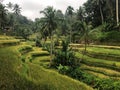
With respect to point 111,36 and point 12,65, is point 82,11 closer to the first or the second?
point 111,36

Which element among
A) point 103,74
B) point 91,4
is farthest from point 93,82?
point 91,4

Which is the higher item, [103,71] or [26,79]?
[26,79]

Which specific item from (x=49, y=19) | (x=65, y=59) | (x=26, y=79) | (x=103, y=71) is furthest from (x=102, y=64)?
(x=26, y=79)

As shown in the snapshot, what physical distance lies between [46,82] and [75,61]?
65.9ft

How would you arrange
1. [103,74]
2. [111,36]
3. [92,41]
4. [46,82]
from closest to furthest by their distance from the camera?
[46,82] < [103,74] < [111,36] < [92,41]

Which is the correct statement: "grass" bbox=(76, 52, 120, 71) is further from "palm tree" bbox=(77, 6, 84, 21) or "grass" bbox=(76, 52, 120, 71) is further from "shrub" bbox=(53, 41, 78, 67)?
"palm tree" bbox=(77, 6, 84, 21)

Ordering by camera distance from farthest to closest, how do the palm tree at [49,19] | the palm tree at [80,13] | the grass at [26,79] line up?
1. the palm tree at [80,13]
2. the palm tree at [49,19]
3. the grass at [26,79]

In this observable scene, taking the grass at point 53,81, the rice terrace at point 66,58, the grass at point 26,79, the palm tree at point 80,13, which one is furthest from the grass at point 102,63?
the palm tree at point 80,13

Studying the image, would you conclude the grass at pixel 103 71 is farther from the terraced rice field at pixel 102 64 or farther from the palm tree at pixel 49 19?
the palm tree at pixel 49 19

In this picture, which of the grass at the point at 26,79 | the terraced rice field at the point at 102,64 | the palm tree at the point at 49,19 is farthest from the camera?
the palm tree at the point at 49,19

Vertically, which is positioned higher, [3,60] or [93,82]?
[3,60]

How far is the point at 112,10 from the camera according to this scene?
154 feet

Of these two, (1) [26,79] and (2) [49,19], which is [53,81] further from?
(2) [49,19]

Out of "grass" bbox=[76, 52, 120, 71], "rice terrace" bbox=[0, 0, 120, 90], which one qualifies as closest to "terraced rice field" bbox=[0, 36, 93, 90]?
"rice terrace" bbox=[0, 0, 120, 90]
